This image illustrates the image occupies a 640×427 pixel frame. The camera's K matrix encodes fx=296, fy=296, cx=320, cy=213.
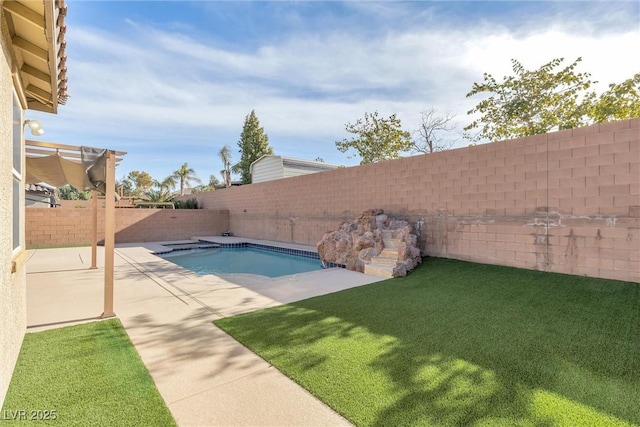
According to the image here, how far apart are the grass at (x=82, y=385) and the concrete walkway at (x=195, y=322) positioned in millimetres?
147

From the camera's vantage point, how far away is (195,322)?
439 cm

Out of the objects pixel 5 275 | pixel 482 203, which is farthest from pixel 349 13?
pixel 5 275

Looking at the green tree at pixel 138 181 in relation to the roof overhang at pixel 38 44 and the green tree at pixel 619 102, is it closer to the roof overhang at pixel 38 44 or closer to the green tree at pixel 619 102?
the roof overhang at pixel 38 44

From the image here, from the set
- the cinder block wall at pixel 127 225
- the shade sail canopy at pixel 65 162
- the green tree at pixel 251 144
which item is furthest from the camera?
the green tree at pixel 251 144

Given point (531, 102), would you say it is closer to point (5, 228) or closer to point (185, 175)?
Result: point (5, 228)

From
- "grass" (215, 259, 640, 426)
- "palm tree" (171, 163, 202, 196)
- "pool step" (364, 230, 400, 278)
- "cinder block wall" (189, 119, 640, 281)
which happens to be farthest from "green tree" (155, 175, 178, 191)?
"grass" (215, 259, 640, 426)

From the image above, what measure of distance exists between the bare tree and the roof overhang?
16.6 metres

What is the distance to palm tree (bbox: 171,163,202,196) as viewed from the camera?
4025 centimetres

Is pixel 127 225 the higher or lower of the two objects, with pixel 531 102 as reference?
lower

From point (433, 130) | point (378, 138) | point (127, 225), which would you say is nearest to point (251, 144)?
point (378, 138)

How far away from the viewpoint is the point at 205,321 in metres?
4.43

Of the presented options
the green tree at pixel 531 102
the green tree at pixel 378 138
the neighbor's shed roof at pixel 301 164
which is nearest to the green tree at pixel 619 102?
the green tree at pixel 531 102

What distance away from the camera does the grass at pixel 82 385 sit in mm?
2303

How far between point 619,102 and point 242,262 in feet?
54.8
